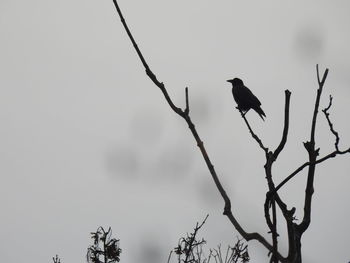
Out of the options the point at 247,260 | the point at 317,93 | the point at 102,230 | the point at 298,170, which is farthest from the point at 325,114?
the point at 247,260

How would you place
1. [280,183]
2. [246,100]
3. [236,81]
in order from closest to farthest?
[280,183]
[246,100]
[236,81]

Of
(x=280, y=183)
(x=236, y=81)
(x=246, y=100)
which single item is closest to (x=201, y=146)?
(x=280, y=183)

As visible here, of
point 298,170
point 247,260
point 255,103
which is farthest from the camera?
point 255,103

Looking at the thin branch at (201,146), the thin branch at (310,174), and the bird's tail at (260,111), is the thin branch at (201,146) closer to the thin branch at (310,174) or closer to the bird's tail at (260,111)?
the thin branch at (310,174)

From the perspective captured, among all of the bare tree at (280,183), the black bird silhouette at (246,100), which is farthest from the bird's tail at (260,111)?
the bare tree at (280,183)

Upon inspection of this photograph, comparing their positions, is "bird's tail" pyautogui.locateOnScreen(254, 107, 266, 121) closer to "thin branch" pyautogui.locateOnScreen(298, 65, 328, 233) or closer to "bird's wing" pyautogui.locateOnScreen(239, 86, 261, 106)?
"bird's wing" pyautogui.locateOnScreen(239, 86, 261, 106)

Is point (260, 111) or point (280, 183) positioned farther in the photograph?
point (260, 111)

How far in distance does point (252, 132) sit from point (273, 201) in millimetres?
1286

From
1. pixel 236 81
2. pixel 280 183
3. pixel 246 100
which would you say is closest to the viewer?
pixel 280 183

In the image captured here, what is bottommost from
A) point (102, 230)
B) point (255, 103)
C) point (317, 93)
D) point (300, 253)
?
point (300, 253)

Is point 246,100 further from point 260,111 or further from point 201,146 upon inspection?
point 201,146

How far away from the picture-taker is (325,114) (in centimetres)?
292

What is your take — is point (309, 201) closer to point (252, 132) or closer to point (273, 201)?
point (273, 201)

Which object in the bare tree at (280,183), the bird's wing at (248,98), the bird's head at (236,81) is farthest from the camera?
the bird's head at (236,81)
